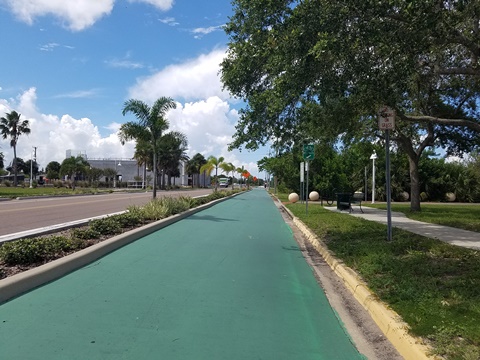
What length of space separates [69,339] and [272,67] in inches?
227

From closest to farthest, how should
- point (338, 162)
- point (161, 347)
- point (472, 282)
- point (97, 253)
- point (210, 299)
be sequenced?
point (161, 347) < point (210, 299) < point (472, 282) < point (97, 253) < point (338, 162)

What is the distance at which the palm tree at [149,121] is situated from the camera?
21702 mm

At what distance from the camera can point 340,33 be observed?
7.55 metres

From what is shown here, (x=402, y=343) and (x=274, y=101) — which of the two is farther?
(x=274, y=101)

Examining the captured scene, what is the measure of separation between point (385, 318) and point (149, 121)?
1891cm

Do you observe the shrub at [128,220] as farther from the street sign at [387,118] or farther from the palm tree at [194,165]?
the palm tree at [194,165]

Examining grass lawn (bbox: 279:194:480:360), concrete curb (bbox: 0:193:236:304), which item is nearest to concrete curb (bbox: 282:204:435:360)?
grass lawn (bbox: 279:194:480:360)

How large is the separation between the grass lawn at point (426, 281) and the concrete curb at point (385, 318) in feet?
0.35

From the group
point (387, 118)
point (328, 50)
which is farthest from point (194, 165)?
point (328, 50)

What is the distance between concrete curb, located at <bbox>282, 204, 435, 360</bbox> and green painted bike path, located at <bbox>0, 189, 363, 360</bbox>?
48 centimetres

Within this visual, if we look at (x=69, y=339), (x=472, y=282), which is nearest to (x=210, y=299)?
(x=69, y=339)

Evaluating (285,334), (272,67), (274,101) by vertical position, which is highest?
(272,67)

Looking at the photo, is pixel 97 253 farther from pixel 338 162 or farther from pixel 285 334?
pixel 338 162

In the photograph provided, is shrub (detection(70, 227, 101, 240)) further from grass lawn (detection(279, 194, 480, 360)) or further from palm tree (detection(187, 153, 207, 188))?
palm tree (detection(187, 153, 207, 188))
